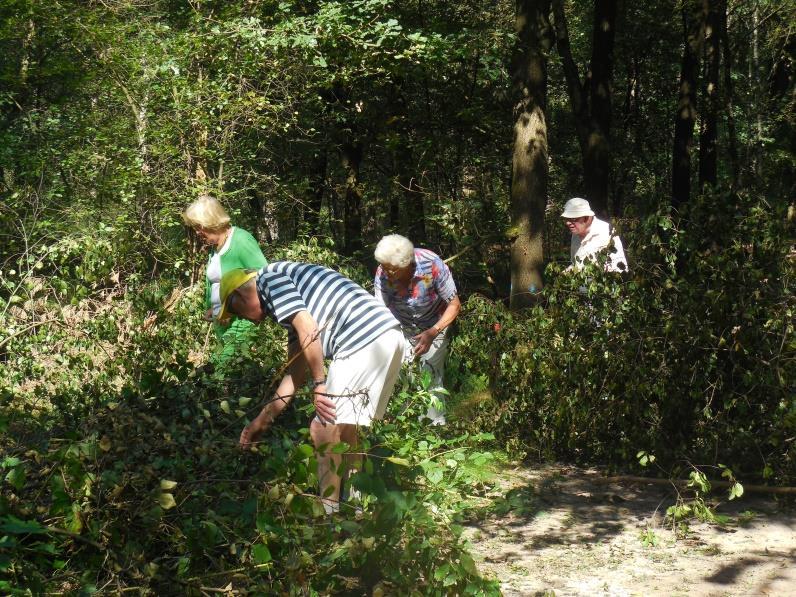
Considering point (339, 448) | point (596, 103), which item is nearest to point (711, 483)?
point (339, 448)

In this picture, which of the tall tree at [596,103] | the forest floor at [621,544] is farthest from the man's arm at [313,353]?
the tall tree at [596,103]

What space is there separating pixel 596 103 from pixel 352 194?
5.04 meters

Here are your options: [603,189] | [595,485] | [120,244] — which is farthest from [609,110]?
[595,485]

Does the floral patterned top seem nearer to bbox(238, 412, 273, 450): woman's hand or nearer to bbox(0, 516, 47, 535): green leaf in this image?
bbox(238, 412, 273, 450): woman's hand

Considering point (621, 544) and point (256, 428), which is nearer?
point (256, 428)

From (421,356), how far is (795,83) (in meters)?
10.4

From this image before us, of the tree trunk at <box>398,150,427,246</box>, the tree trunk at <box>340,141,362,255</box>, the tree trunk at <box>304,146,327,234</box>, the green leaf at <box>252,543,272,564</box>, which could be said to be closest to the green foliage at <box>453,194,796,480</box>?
the green leaf at <box>252,543,272,564</box>

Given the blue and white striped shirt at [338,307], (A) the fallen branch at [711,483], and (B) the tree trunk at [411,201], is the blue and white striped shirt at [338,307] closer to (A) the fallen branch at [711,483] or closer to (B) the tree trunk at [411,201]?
(A) the fallen branch at [711,483]

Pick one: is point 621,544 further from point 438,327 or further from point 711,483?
point 438,327

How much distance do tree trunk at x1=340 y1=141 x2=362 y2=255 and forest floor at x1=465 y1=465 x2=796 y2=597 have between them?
10.9 meters

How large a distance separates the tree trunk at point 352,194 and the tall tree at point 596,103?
3885 mm

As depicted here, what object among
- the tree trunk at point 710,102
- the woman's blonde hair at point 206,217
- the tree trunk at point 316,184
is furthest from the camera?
the tree trunk at point 710,102

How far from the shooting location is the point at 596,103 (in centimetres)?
1448

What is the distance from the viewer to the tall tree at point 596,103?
544 inches
